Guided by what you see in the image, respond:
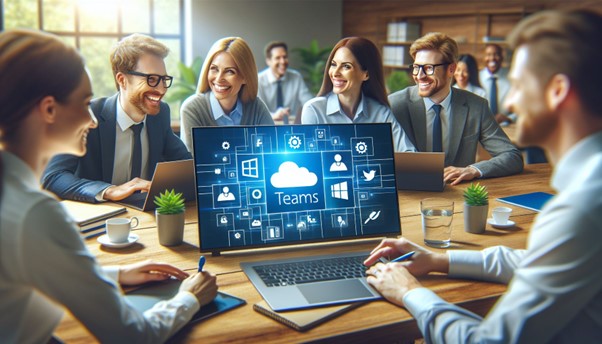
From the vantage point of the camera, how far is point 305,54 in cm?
880

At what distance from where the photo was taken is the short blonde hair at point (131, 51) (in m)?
2.89

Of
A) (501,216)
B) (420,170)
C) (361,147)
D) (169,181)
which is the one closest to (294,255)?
(361,147)

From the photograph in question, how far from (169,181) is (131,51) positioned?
100cm

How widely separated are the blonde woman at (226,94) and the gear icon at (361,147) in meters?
1.68

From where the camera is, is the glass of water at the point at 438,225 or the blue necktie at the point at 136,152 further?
the blue necktie at the point at 136,152

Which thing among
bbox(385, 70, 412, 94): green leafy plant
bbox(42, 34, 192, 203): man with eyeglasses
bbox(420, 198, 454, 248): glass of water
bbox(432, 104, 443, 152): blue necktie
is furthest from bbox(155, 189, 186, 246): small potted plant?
bbox(385, 70, 412, 94): green leafy plant

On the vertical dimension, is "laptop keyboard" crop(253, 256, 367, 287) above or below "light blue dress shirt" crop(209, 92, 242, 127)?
below

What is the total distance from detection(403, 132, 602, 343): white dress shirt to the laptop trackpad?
36cm

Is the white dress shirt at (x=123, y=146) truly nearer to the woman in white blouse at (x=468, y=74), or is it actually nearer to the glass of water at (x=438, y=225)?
the glass of water at (x=438, y=225)

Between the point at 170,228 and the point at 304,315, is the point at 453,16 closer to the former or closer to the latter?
the point at 170,228

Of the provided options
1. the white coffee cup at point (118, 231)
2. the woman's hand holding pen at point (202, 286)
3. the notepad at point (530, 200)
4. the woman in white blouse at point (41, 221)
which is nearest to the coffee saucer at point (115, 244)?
the white coffee cup at point (118, 231)

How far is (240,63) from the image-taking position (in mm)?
3457

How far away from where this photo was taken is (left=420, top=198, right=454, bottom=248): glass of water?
187 cm

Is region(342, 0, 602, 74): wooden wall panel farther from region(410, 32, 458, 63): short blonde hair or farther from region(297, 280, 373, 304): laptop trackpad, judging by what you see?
region(297, 280, 373, 304): laptop trackpad
